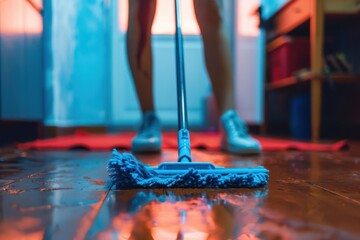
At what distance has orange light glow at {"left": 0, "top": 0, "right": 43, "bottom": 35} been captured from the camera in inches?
58.4

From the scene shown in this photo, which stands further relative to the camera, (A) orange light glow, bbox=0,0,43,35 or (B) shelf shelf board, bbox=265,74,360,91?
(B) shelf shelf board, bbox=265,74,360,91

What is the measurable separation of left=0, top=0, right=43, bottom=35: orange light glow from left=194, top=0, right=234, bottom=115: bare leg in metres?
0.76

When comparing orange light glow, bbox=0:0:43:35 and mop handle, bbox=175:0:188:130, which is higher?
orange light glow, bbox=0:0:43:35

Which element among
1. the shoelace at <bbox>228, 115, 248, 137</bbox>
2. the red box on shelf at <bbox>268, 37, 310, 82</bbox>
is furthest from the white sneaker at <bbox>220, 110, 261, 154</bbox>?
the red box on shelf at <bbox>268, 37, 310, 82</bbox>

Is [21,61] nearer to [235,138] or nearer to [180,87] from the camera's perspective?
[235,138]

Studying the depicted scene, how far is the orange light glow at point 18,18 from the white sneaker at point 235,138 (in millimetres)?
904

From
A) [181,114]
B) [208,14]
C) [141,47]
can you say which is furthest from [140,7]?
[181,114]

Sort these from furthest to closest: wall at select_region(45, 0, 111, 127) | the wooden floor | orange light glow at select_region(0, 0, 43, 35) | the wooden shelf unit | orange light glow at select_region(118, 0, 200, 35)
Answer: orange light glow at select_region(118, 0, 200, 35)
wall at select_region(45, 0, 111, 127)
the wooden shelf unit
orange light glow at select_region(0, 0, 43, 35)
the wooden floor

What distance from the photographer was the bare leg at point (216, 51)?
1.21m

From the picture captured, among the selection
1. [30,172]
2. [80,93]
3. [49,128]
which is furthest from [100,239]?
[80,93]

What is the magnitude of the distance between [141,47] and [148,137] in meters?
0.32

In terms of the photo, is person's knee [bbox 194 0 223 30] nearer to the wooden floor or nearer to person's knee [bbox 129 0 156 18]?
person's knee [bbox 129 0 156 18]

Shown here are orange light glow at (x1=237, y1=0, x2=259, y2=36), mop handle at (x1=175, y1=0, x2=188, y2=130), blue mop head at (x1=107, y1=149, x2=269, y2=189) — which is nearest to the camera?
blue mop head at (x1=107, y1=149, x2=269, y2=189)

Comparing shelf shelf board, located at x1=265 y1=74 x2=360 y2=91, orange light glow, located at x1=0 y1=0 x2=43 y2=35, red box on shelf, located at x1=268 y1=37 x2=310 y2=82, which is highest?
orange light glow, located at x1=0 y1=0 x2=43 y2=35
